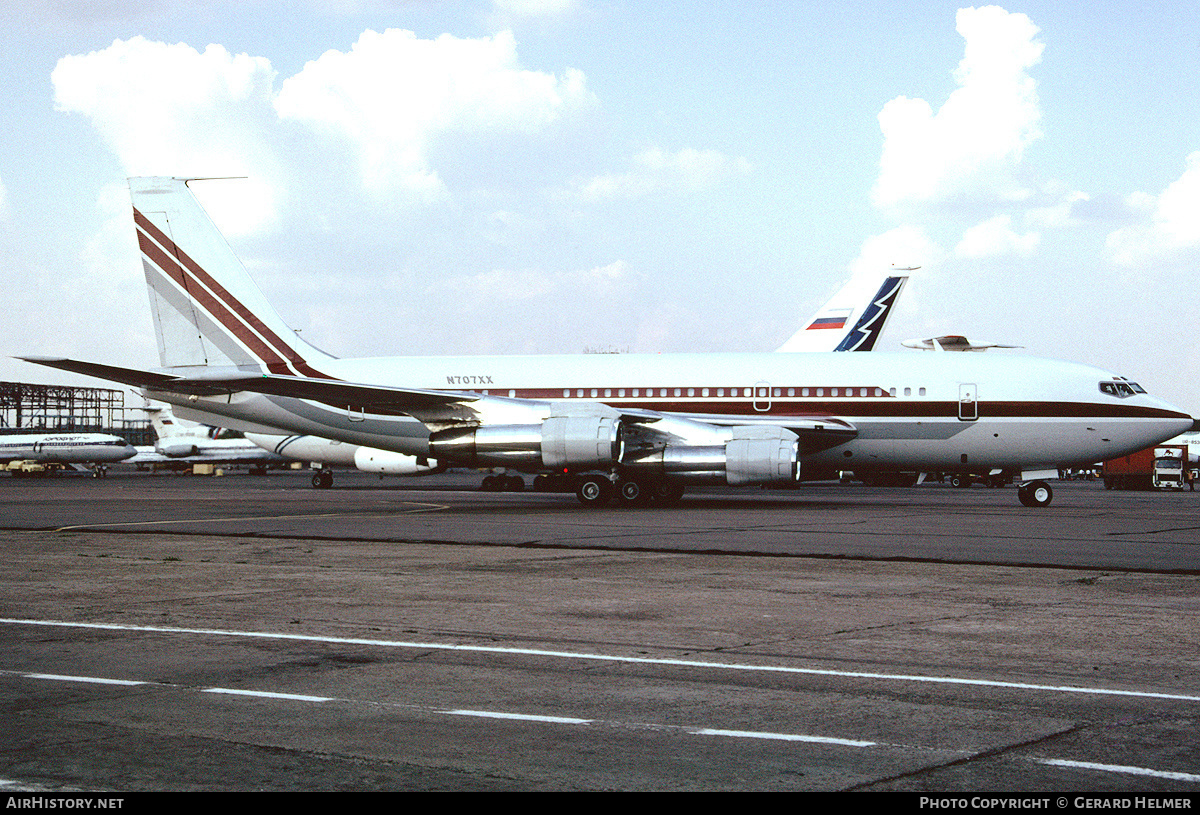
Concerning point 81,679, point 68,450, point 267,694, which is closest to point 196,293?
point 81,679

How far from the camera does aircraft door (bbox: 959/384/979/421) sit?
28.9 metres

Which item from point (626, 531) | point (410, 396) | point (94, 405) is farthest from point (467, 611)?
point (94, 405)

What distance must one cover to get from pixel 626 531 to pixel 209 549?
738 cm

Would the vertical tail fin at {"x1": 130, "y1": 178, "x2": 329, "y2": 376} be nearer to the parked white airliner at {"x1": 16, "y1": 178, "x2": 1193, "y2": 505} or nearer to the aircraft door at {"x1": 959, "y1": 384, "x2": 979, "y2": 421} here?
the parked white airliner at {"x1": 16, "y1": 178, "x2": 1193, "y2": 505}

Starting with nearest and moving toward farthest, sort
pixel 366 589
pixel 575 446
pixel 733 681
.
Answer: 1. pixel 733 681
2. pixel 366 589
3. pixel 575 446

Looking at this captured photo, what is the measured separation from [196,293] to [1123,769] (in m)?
32.2

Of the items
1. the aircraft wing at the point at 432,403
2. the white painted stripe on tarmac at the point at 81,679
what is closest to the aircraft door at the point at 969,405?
the aircraft wing at the point at 432,403

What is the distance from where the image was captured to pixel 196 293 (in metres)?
33.2

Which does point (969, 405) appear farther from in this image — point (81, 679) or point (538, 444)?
point (81, 679)

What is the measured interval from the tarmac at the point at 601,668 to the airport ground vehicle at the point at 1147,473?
4513cm

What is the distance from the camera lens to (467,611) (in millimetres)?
10297

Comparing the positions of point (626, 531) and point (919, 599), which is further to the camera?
point (626, 531)

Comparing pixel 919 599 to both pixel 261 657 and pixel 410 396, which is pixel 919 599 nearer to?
pixel 261 657

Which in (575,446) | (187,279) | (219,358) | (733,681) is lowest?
(733,681)
